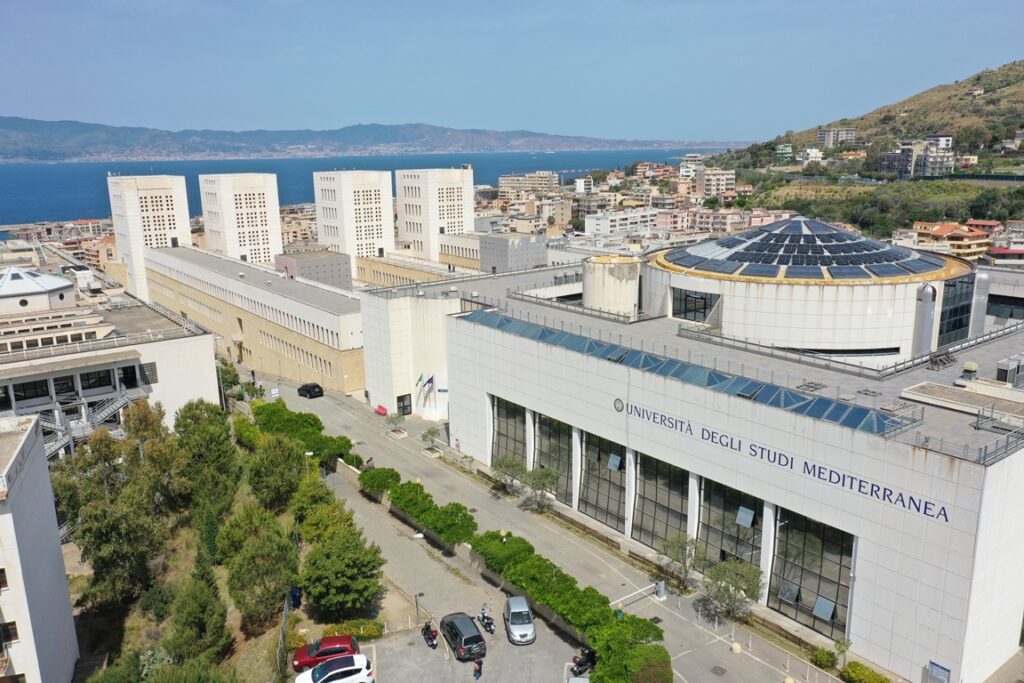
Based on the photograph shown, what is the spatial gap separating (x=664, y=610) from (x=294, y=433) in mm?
29222

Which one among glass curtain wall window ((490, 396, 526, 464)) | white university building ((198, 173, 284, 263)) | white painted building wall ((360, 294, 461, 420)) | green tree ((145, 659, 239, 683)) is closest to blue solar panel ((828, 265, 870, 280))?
glass curtain wall window ((490, 396, 526, 464))

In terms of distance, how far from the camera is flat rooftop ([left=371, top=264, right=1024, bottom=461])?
91.9ft

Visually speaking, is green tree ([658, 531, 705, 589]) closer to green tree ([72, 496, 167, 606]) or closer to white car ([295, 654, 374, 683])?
white car ([295, 654, 374, 683])

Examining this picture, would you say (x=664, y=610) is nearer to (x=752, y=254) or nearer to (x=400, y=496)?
(x=400, y=496)

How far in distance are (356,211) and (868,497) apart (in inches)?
3628

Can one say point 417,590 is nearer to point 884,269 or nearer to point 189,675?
point 189,675

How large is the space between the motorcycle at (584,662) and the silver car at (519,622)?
7.14 feet

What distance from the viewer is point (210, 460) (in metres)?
44.3

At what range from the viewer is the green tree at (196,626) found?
96.3 ft

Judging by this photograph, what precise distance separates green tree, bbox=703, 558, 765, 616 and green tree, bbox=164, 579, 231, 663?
2043 cm

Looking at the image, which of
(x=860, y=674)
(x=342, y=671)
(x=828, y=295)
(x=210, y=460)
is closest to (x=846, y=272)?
(x=828, y=295)

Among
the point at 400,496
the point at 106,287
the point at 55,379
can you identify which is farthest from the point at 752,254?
the point at 106,287

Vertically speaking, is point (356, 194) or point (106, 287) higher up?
point (356, 194)

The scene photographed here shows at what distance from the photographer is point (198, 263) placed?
94625 millimetres
